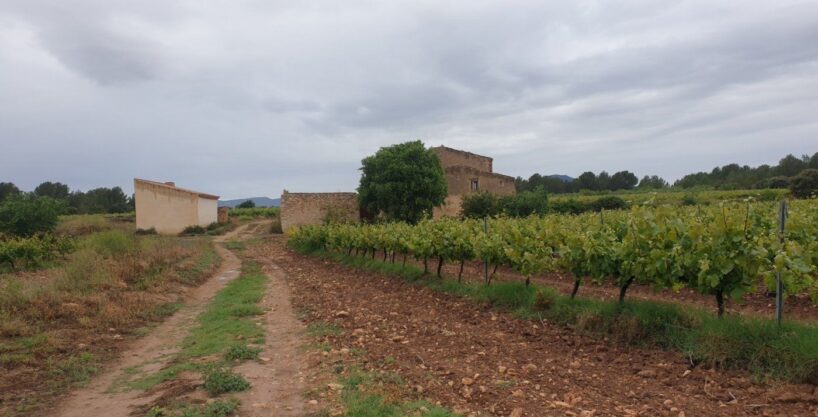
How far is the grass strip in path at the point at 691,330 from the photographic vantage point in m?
4.37

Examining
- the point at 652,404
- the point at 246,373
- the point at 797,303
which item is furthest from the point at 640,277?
the point at 246,373

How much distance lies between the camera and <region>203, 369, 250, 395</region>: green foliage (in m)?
4.85

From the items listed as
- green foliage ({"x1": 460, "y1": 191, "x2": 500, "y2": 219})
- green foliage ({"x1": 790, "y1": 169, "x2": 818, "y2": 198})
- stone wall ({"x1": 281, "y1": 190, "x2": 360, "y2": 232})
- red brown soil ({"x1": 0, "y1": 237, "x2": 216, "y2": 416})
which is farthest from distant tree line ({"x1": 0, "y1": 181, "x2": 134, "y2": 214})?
green foliage ({"x1": 790, "y1": 169, "x2": 818, "y2": 198})

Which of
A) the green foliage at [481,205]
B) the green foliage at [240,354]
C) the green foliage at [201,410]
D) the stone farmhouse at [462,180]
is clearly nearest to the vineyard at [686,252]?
the green foliage at [240,354]

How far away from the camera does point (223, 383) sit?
4.92 m

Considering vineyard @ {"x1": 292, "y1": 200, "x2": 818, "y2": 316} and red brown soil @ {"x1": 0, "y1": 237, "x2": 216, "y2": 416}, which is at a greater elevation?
vineyard @ {"x1": 292, "y1": 200, "x2": 818, "y2": 316}

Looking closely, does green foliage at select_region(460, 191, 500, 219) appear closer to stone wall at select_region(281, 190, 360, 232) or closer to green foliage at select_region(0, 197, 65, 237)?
stone wall at select_region(281, 190, 360, 232)

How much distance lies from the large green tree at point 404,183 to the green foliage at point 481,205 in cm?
220

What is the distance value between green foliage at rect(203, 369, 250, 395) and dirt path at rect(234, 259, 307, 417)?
113 mm

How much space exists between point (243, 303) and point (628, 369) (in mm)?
7721

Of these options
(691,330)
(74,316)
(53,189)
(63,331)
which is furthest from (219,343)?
(53,189)

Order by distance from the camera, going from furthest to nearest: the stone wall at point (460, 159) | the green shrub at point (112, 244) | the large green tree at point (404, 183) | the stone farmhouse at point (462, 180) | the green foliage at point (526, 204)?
the stone wall at point (460, 159)
the stone farmhouse at point (462, 180)
the green foliage at point (526, 204)
the large green tree at point (404, 183)
the green shrub at point (112, 244)

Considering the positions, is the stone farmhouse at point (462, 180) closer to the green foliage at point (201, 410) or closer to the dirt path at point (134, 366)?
the dirt path at point (134, 366)

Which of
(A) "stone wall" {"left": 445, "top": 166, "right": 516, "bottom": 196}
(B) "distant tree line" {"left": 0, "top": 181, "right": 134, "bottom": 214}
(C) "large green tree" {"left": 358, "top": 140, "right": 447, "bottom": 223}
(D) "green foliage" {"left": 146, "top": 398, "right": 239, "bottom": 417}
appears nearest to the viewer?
(D) "green foliage" {"left": 146, "top": 398, "right": 239, "bottom": 417}
